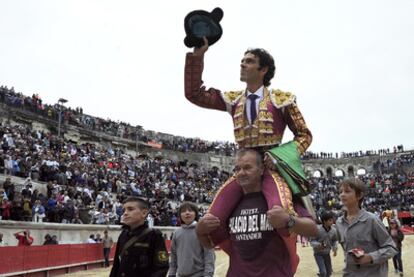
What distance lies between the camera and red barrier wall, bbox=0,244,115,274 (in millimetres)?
11523

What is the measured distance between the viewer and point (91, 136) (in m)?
36.9

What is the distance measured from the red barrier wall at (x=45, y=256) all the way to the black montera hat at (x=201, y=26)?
365 inches

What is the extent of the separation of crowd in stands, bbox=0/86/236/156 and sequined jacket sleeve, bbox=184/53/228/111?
27.7 m

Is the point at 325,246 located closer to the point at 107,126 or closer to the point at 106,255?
the point at 106,255

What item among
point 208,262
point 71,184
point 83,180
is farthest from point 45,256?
point 208,262

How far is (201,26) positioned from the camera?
3.60m

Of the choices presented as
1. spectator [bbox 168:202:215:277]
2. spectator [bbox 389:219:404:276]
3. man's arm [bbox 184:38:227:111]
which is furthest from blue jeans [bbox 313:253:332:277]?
man's arm [bbox 184:38:227:111]

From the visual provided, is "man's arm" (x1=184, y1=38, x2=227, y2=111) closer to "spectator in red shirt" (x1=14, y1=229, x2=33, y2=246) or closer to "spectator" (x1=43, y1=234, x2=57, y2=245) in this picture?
"spectator in red shirt" (x1=14, y1=229, x2=33, y2=246)

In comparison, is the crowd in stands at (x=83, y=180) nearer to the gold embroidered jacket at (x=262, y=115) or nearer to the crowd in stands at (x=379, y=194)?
the crowd in stands at (x=379, y=194)

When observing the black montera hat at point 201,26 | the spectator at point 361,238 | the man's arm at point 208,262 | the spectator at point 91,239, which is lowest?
the spectator at point 91,239

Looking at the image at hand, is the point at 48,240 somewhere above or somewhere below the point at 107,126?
below

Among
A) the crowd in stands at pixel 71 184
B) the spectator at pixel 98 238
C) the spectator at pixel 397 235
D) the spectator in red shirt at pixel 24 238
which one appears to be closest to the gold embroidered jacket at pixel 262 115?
the spectator at pixel 397 235

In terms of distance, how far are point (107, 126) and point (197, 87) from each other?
3713 cm

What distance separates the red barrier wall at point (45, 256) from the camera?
11.5m
